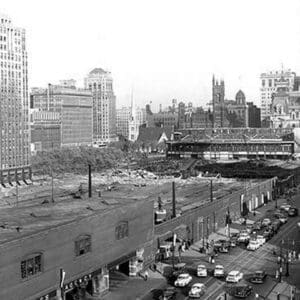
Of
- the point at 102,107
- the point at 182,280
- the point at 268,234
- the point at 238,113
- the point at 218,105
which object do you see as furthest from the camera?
the point at 238,113

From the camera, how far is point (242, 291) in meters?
20.6

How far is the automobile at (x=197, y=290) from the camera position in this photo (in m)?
20.4

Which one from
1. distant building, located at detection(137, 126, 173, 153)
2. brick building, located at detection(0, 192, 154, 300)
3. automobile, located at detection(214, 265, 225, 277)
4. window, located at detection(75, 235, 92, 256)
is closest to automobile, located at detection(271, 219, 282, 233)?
automobile, located at detection(214, 265, 225, 277)

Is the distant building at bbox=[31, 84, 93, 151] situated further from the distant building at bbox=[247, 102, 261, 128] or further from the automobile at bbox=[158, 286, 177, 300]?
the automobile at bbox=[158, 286, 177, 300]

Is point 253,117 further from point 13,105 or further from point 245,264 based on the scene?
point 245,264

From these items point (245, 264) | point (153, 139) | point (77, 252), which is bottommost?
point (245, 264)

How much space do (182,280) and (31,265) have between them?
6.34 metres

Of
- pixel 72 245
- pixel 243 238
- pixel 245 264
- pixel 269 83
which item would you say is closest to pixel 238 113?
pixel 269 83

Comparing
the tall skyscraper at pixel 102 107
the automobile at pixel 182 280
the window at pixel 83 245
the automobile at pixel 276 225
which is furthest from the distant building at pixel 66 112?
the window at pixel 83 245

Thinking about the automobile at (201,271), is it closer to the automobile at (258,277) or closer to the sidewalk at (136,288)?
the sidewalk at (136,288)

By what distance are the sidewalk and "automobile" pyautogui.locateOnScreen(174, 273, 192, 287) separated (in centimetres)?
45

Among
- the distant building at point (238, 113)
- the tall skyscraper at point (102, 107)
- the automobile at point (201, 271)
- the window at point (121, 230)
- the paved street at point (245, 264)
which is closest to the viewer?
the window at point (121, 230)

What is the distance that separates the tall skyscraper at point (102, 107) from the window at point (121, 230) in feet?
386

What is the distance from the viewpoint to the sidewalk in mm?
19859
